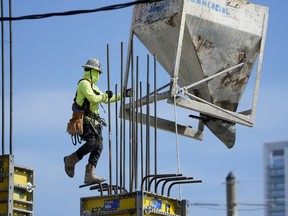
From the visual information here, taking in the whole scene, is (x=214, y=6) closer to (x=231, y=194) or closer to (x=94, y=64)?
(x=94, y=64)

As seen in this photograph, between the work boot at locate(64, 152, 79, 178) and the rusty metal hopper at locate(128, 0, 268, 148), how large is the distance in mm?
3375

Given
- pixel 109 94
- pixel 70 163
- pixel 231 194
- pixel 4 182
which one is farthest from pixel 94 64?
pixel 231 194

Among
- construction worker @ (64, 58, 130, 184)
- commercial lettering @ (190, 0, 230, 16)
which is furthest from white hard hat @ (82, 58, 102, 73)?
commercial lettering @ (190, 0, 230, 16)

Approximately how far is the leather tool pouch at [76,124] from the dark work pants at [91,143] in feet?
0.68

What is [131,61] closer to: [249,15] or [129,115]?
[129,115]

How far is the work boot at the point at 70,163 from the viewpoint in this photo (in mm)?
24234

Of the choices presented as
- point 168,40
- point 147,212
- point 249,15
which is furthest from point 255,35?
point 147,212

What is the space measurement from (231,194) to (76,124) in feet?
224

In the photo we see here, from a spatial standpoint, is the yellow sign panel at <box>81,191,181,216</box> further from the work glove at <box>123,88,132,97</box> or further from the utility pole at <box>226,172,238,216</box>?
the utility pole at <box>226,172,238,216</box>

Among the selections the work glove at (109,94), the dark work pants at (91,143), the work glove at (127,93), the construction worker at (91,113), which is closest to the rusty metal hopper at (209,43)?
the work glove at (127,93)

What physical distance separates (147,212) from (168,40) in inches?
210

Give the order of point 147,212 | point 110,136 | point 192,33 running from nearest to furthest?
point 147,212
point 110,136
point 192,33

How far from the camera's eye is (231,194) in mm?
91125

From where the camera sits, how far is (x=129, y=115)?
1011 inches
